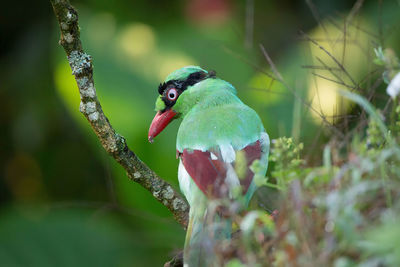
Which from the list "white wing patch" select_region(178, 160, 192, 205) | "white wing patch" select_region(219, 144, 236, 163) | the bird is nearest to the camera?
the bird

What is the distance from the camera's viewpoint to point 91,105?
6.24ft

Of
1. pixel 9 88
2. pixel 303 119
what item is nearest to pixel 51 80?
pixel 9 88

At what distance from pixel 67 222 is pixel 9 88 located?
1367 mm

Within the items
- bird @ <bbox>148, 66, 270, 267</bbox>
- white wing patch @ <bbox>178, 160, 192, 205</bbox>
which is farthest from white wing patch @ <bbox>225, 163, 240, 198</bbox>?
white wing patch @ <bbox>178, 160, 192, 205</bbox>

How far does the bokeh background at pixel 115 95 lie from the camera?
384 centimetres

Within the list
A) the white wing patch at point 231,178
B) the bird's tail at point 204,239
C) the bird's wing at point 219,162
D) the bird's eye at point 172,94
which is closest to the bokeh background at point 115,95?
the bird's eye at point 172,94

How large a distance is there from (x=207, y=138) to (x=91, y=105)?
609 millimetres

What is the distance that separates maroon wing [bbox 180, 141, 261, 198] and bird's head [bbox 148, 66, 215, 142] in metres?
0.41

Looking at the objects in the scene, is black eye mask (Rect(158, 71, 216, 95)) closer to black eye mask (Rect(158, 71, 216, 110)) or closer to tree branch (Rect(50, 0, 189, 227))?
black eye mask (Rect(158, 71, 216, 110))

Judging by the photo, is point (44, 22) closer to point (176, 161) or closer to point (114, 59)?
point (114, 59)

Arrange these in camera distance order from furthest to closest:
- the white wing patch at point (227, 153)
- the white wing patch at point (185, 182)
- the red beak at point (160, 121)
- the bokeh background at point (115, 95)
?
the bokeh background at point (115, 95) → the red beak at point (160, 121) → the white wing patch at point (185, 182) → the white wing patch at point (227, 153)

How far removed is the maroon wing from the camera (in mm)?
2006

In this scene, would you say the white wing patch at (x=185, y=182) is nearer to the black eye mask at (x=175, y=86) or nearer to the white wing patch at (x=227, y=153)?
the white wing patch at (x=227, y=153)

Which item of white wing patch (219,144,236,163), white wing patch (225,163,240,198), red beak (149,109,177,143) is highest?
red beak (149,109,177,143)
